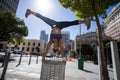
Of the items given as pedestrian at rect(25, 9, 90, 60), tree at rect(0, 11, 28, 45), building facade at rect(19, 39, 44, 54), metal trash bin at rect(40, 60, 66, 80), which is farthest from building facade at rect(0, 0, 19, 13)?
metal trash bin at rect(40, 60, 66, 80)

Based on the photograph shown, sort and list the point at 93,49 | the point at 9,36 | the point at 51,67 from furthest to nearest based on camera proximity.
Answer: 1. the point at 93,49
2. the point at 9,36
3. the point at 51,67

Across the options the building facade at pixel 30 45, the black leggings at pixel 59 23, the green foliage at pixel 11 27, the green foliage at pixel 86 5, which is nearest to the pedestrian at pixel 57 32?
the black leggings at pixel 59 23

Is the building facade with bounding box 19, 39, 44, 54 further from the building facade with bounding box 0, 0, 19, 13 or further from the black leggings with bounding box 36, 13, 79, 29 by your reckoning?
the black leggings with bounding box 36, 13, 79, 29

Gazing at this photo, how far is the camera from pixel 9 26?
32969 millimetres

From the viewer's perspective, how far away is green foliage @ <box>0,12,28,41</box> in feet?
106

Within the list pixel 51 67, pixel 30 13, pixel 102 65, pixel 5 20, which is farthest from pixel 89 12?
pixel 5 20

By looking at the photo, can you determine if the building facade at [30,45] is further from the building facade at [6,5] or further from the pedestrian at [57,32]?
the pedestrian at [57,32]

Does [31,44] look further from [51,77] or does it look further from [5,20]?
[51,77]

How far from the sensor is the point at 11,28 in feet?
110

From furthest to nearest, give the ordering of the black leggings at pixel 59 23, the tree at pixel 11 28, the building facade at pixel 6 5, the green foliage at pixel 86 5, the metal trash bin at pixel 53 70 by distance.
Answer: the building facade at pixel 6 5, the tree at pixel 11 28, the green foliage at pixel 86 5, the black leggings at pixel 59 23, the metal trash bin at pixel 53 70

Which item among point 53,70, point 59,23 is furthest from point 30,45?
point 53,70

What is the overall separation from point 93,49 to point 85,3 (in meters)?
45.8

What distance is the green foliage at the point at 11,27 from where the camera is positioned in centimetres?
3222

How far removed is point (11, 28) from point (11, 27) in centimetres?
29
